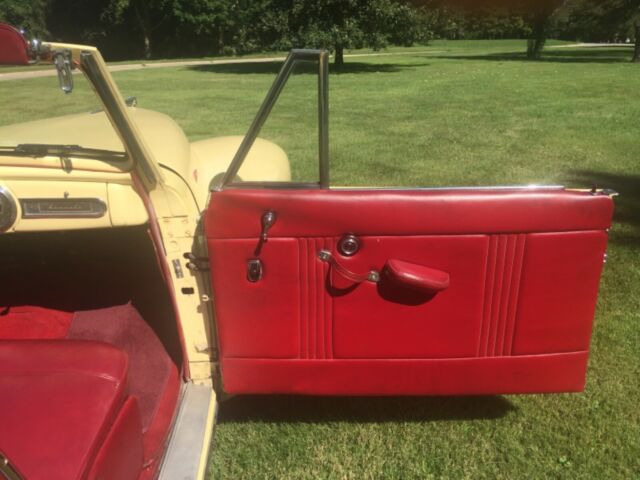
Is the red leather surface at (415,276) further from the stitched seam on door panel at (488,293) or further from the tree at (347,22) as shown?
the tree at (347,22)

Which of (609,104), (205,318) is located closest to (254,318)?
(205,318)

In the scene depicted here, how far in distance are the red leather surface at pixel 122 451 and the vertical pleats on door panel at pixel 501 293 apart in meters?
1.09

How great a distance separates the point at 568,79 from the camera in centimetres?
1545

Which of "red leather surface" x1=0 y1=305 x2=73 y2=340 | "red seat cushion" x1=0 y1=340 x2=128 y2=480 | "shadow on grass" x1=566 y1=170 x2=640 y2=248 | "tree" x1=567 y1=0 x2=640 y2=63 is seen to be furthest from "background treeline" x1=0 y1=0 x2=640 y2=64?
"red seat cushion" x1=0 y1=340 x2=128 y2=480

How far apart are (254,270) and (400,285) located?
17.9 inches

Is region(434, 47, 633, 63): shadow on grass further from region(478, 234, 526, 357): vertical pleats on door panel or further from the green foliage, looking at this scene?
region(478, 234, 526, 357): vertical pleats on door panel

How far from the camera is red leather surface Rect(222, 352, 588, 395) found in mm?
1934

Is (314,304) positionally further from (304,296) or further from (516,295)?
(516,295)

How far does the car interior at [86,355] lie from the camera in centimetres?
131

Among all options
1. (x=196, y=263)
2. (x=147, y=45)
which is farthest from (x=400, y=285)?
(x=147, y=45)

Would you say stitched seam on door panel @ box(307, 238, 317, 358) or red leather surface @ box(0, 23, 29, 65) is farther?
stitched seam on door panel @ box(307, 238, 317, 358)

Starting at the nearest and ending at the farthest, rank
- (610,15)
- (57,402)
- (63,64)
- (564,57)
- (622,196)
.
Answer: (57,402)
(63,64)
(622,196)
(564,57)
(610,15)

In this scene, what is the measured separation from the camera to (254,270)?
5.95 feet

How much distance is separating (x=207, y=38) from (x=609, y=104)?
30100mm
